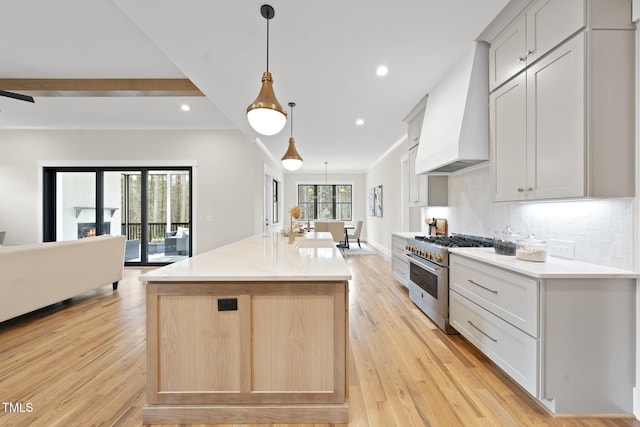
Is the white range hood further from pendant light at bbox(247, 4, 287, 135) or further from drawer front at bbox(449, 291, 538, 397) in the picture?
pendant light at bbox(247, 4, 287, 135)

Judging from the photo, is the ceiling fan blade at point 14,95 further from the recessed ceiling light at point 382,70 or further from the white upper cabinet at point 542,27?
the white upper cabinet at point 542,27

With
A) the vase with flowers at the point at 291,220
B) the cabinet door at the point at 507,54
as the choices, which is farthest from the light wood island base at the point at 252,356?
the cabinet door at the point at 507,54

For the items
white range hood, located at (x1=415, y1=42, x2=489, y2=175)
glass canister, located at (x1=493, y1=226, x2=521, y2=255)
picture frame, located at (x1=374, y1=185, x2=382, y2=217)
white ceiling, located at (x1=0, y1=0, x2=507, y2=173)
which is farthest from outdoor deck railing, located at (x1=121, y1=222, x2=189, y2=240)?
glass canister, located at (x1=493, y1=226, x2=521, y2=255)

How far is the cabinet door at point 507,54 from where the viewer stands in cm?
206

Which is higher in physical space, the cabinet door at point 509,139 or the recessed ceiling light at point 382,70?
the recessed ceiling light at point 382,70

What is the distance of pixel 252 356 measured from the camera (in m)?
1.53

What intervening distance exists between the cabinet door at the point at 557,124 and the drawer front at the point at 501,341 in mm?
919

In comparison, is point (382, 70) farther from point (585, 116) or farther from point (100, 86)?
point (100, 86)

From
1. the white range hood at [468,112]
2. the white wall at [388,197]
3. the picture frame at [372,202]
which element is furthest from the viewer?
the picture frame at [372,202]

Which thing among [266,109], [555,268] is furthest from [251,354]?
[555,268]

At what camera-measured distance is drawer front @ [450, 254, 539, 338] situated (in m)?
1.66

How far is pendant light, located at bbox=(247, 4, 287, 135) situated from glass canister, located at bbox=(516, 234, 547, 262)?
1.96 metres

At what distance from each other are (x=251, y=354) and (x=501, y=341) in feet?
5.46

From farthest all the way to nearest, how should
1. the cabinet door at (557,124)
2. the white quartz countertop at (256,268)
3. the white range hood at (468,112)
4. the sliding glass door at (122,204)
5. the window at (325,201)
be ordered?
the window at (325,201) → the sliding glass door at (122,204) → the white range hood at (468,112) → the cabinet door at (557,124) → the white quartz countertop at (256,268)
